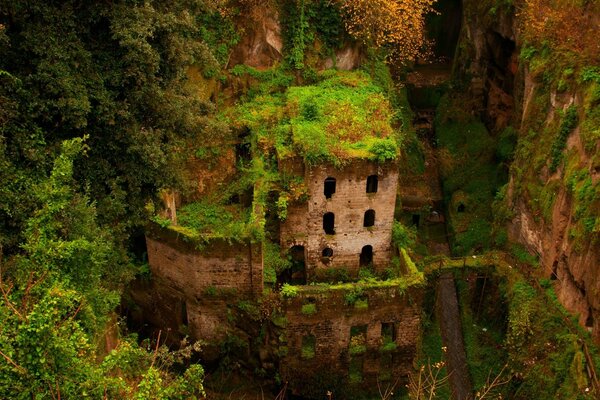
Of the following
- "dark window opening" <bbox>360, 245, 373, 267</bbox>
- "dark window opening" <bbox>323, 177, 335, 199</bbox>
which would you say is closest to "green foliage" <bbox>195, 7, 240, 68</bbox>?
"dark window opening" <bbox>323, 177, 335, 199</bbox>

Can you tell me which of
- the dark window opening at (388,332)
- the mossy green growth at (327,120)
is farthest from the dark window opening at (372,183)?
the dark window opening at (388,332)

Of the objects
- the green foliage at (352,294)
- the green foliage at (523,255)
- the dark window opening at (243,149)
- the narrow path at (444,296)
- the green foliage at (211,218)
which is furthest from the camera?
the dark window opening at (243,149)

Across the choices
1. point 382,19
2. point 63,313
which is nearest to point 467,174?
point 382,19

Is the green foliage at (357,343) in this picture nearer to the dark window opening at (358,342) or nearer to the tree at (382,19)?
the dark window opening at (358,342)

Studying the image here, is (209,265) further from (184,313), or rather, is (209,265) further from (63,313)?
(63,313)

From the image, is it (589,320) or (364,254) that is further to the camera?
(364,254)

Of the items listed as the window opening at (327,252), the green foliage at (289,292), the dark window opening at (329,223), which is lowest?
the window opening at (327,252)

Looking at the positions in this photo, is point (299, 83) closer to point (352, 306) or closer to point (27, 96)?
point (352, 306)
